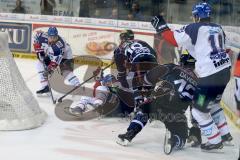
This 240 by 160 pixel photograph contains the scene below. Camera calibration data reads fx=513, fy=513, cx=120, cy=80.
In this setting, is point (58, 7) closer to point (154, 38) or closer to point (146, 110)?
point (154, 38)

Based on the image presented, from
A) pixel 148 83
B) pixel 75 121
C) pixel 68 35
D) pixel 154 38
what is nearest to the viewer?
pixel 148 83

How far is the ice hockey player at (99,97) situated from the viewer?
483 centimetres

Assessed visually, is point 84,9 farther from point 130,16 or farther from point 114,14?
point 130,16

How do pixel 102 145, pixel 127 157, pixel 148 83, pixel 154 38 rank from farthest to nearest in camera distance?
pixel 154 38 → pixel 148 83 → pixel 102 145 → pixel 127 157

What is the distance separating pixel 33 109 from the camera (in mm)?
4453

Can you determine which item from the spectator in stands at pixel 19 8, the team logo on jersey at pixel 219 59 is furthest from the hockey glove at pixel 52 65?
the spectator in stands at pixel 19 8

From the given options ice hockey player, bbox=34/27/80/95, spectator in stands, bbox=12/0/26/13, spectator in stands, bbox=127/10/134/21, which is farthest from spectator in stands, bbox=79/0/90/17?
ice hockey player, bbox=34/27/80/95

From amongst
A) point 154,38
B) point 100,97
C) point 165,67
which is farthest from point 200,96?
point 154,38

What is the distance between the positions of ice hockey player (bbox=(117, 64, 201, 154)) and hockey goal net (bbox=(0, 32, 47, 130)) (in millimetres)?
834

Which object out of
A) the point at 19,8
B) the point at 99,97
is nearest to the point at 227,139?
the point at 99,97

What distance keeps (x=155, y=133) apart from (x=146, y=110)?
0.52 m

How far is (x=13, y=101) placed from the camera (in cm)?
426

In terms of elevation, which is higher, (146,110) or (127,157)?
(146,110)

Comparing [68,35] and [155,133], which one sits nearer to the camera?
[155,133]
